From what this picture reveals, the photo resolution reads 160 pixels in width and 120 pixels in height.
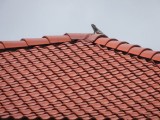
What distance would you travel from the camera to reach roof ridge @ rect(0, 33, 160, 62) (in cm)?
872

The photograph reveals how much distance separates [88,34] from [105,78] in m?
2.50

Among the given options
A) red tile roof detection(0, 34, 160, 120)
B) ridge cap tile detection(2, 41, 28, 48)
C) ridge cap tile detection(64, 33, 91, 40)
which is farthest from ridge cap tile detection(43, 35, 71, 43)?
ridge cap tile detection(2, 41, 28, 48)

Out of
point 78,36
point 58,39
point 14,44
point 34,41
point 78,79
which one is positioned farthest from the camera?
point 78,36

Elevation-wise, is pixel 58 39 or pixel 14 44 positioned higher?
pixel 58 39

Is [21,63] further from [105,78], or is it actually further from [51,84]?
[105,78]

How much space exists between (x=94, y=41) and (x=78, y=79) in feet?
6.82

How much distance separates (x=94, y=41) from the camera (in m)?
9.51

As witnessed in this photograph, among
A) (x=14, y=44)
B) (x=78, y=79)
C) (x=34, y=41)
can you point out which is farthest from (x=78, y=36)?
(x=78, y=79)

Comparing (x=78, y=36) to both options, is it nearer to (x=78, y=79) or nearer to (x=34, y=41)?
(x=34, y=41)

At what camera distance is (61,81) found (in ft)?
25.0

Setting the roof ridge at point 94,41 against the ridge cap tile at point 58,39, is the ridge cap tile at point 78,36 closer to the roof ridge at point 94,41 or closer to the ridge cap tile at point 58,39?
the roof ridge at point 94,41

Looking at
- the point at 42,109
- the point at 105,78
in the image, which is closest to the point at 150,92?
the point at 105,78

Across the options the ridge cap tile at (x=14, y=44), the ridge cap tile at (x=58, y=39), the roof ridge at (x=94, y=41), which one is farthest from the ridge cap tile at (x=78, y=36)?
the ridge cap tile at (x=14, y=44)

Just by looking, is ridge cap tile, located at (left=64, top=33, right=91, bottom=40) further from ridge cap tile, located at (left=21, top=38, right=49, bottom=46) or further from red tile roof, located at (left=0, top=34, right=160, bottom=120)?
ridge cap tile, located at (left=21, top=38, right=49, bottom=46)
